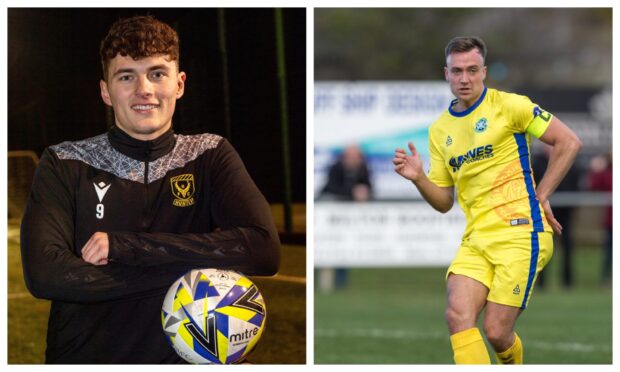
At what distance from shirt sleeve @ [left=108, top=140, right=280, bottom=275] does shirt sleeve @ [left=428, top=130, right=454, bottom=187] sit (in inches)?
43.6

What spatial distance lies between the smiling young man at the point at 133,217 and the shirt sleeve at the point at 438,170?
1128mm

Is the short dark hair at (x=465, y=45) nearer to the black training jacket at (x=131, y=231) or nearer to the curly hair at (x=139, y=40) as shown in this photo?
the black training jacket at (x=131, y=231)

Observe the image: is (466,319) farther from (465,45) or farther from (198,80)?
(198,80)

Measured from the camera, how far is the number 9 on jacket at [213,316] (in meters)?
6.58

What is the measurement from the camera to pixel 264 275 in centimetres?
704

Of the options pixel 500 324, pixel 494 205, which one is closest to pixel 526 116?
pixel 494 205

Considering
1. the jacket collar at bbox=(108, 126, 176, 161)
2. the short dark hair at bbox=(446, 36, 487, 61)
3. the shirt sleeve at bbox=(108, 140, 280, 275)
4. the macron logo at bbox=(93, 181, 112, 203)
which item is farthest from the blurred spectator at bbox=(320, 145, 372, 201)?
the macron logo at bbox=(93, 181, 112, 203)

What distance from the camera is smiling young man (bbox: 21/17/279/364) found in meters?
6.77

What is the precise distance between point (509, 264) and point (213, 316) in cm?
176

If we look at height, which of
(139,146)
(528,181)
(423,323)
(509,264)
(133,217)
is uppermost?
(139,146)

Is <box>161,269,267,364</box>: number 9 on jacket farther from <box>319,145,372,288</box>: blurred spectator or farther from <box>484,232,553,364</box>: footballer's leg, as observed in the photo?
<box>319,145,372,288</box>: blurred spectator

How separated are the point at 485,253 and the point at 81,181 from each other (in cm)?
230

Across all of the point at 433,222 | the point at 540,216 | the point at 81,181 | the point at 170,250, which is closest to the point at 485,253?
the point at 540,216

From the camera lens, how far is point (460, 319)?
7.16m
